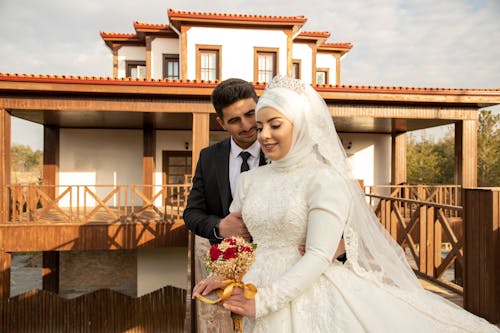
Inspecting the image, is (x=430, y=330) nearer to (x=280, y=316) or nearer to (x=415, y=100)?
(x=280, y=316)

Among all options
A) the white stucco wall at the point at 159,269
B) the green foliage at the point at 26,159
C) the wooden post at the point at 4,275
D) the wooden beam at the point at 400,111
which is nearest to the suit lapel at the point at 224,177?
the wooden beam at the point at 400,111

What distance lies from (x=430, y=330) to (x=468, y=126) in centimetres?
1085

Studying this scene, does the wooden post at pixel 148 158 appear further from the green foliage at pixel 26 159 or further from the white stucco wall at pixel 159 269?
the green foliage at pixel 26 159

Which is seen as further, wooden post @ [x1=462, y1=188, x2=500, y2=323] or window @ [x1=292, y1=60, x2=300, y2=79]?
window @ [x1=292, y1=60, x2=300, y2=79]

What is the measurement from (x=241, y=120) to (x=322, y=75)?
1433 centimetres

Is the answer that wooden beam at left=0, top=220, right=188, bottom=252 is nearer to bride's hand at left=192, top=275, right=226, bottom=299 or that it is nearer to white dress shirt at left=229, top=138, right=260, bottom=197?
white dress shirt at left=229, top=138, right=260, bottom=197

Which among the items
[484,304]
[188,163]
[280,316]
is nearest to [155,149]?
[188,163]

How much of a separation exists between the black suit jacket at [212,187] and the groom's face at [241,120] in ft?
0.89

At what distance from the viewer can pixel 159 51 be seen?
14211 millimetres

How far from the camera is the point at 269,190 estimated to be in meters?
1.80

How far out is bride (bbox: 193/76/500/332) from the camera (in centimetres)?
153

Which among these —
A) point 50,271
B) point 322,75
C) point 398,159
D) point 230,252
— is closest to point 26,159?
point 50,271

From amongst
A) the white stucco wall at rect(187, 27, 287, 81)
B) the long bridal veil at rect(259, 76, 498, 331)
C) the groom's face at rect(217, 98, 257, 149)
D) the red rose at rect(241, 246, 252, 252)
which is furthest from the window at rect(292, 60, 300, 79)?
the red rose at rect(241, 246, 252, 252)

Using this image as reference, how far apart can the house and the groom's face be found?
6.55m
